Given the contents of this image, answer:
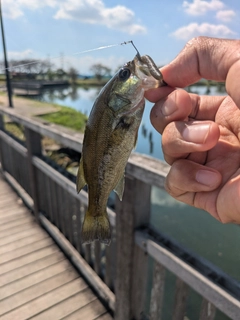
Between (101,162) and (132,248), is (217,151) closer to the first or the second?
(101,162)

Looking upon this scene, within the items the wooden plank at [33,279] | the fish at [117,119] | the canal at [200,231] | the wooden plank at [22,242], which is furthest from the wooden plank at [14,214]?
the fish at [117,119]

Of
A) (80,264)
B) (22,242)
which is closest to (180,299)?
(80,264)

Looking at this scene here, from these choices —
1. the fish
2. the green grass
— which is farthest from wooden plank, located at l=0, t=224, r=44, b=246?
the green grass

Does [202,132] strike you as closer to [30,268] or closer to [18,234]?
[30,268]

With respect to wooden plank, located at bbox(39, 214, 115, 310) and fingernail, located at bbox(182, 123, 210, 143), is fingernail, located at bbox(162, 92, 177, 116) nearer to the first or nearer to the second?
fingernail, located at bbox(182, 123, 210, 143)

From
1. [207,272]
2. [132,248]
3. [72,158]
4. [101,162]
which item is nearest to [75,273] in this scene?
[132,248]

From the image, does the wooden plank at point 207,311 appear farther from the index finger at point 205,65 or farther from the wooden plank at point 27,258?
the wooden plank at point 27,258
